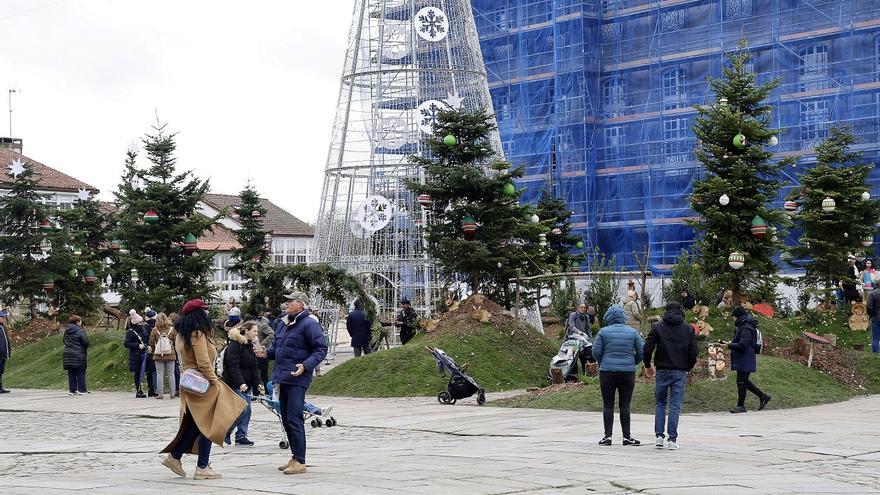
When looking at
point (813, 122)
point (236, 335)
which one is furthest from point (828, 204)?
point (236, 335)

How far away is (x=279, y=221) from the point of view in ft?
325

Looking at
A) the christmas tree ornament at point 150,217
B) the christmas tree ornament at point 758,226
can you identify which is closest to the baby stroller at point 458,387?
the christmas tree ornament at point 758,226

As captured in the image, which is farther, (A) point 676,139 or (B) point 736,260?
(A) point 676,139

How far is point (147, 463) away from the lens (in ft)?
46.9

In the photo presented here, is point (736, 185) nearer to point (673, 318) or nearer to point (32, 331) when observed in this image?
point (673, 318)

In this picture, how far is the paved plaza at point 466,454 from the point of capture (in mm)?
11352

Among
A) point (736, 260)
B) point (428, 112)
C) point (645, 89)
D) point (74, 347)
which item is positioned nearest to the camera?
point (74, 347)

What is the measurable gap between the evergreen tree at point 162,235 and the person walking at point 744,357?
1675cm

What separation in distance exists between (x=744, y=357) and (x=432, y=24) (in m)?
18.7

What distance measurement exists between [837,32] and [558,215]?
12112 millimetres

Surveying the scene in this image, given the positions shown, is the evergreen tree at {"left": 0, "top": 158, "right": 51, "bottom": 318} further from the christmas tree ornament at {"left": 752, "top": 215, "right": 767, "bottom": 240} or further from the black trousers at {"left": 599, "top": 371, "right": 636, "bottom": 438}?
the black trousers at {"left": 599, "top": 371, "right": 636, "bottom": 438}

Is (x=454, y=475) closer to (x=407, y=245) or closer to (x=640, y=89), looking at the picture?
(x=407, y=245)

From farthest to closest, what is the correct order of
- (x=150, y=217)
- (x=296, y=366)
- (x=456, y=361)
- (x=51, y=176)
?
(x=51, y=176), (x=150, y=217), (x=456, y=361), (x=296, y=366)

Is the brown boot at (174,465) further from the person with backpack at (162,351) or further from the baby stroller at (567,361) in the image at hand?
the person with backpack at (162,351)
